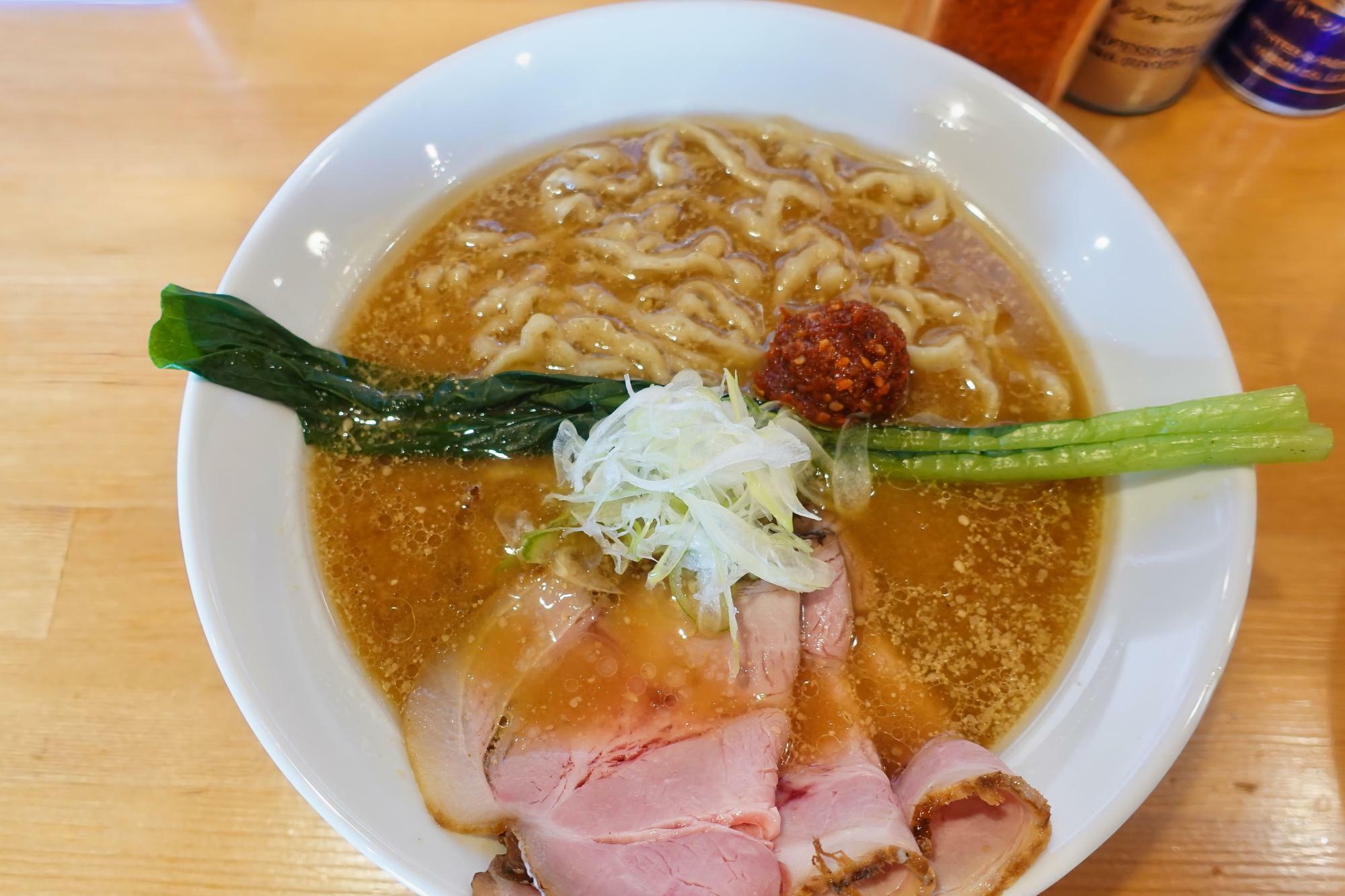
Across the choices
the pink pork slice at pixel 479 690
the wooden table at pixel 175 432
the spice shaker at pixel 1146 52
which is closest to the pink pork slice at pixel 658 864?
the pink pork slice at pixel 479 690

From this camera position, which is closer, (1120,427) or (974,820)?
(974,820)

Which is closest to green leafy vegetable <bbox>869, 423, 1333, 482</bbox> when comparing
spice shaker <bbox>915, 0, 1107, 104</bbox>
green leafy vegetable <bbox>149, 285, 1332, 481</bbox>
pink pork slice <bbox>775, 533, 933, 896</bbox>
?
green leafy vegetable <bbox>149, 285, 1332, 481</bbox>

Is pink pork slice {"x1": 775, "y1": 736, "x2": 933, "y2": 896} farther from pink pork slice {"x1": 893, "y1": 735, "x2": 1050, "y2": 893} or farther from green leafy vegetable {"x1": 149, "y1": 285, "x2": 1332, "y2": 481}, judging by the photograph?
green leafy vegetable {"x1": 149, "y1": 285, "x2": 1332, "y2": 481}

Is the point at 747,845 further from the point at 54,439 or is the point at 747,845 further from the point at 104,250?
the point at 104,250

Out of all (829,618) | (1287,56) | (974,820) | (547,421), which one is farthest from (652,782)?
(1287,56)

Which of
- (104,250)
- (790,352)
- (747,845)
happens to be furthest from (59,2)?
(747,845)

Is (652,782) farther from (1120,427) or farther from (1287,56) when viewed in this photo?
(1287,56)
